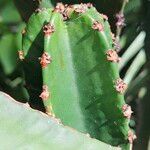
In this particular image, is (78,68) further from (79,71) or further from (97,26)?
(97,26)

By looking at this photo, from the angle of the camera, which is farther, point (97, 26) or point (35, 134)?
point (97, 26)

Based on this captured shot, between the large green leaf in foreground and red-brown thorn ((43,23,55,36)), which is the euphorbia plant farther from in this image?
the large green leaf in foreground

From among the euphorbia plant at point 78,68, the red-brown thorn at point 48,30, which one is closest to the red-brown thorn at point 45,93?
the euphorbia plant at point 78,68

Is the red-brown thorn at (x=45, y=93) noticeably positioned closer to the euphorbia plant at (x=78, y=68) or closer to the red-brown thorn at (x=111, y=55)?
the euphorbia plant at (x=78, y=68)

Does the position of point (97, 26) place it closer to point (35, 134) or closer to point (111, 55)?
point (111, 55)

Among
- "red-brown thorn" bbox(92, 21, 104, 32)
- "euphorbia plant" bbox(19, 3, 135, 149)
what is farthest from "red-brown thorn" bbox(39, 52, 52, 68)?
"red-brown thorn" bbox(92, 21, 104, 32)

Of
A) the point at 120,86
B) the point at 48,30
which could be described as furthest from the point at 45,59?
the point at 120,86

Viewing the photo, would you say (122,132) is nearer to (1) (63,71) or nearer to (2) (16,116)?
(1) (63,71)

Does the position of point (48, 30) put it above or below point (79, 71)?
above
